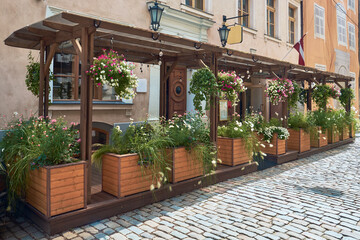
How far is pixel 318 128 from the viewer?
9133 mm

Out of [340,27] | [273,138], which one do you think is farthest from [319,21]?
[273,138]

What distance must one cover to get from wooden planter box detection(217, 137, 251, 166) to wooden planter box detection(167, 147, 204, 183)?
1052 millimetres

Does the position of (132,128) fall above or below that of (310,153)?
above

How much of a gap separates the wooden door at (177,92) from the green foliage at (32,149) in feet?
18.9

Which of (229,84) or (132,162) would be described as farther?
(229,84)

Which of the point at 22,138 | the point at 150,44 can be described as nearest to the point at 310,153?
the point at 150,44

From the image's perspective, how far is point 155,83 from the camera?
9133 mm

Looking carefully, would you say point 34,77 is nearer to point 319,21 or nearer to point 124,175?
point 124,175

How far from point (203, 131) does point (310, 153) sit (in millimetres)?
4411

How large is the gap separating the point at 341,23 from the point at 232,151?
16.9 metres

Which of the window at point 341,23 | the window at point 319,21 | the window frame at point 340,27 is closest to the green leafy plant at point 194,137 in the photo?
the window at point 319,21

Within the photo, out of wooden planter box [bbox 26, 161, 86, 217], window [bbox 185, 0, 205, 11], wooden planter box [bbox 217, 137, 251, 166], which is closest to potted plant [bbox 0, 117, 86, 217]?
wooden planter box [bbox 26, 161, 86, 217]

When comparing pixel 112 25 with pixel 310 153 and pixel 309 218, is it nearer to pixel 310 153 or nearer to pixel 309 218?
pixel 309 218

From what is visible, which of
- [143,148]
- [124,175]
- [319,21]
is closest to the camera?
[124,175]
